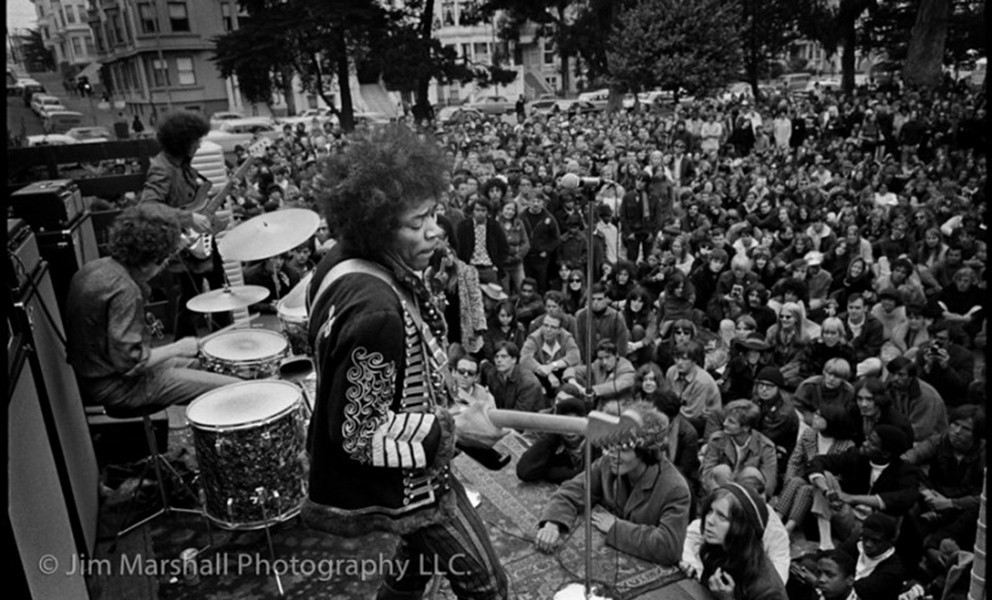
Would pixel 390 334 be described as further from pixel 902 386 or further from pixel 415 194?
pixel 902 386

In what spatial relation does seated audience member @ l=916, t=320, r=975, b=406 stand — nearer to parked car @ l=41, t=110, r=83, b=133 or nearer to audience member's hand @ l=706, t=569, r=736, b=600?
audience member's hand @ l=706, t=569, r=736, b=600

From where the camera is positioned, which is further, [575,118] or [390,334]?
[575,118]

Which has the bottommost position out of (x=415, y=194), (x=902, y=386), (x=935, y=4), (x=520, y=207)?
(x=902, y=386)

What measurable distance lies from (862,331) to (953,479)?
2.33 metres

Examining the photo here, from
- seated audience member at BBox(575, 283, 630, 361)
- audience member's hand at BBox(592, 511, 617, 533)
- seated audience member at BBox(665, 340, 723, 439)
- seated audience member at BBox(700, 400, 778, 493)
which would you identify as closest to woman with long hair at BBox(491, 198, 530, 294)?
seated audience member at BBox(575, 283, 630, 361)

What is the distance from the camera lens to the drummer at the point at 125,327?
342 cm

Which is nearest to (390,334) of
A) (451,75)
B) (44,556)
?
(44,556)

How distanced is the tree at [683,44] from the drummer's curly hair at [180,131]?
21.0 m

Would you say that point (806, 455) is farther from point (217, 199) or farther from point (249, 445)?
point (217, 199)

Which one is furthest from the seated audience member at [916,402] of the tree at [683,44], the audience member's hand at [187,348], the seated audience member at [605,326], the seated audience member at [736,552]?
the tree at [683,44]

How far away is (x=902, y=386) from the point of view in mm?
5652

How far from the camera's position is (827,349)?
6.59m

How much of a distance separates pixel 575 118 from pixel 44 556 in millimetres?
24439

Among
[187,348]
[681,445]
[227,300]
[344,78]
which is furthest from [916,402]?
[344,78]
